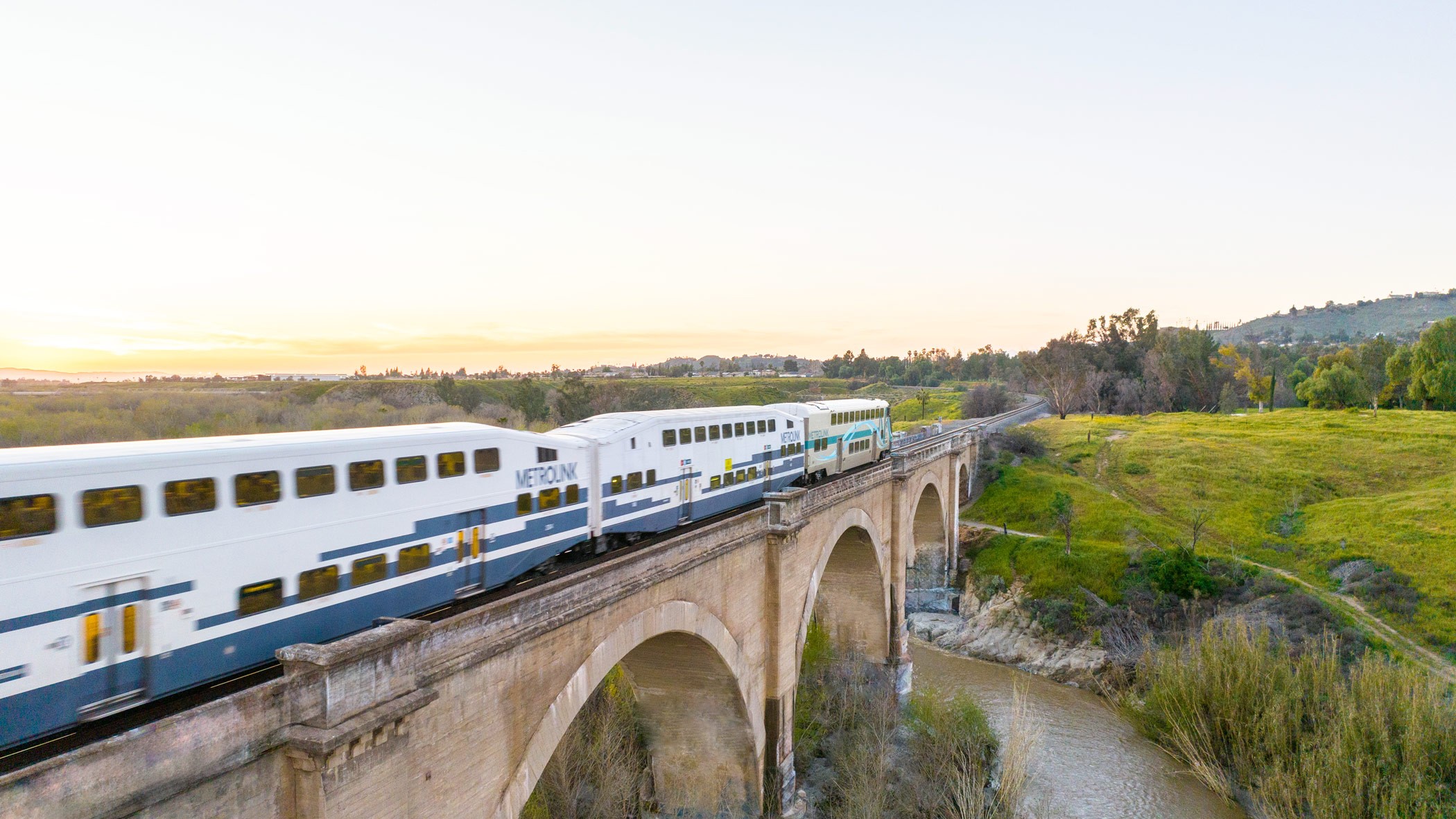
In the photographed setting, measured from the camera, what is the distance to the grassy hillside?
43.1 metres

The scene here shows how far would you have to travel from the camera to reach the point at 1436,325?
84.1 m

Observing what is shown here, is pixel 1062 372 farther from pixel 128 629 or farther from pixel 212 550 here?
pixel 128 629

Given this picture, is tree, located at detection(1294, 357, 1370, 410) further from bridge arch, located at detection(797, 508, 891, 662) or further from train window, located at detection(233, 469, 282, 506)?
train window, located at detection(233, 469, 282, 506)

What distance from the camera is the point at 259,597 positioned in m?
10.6

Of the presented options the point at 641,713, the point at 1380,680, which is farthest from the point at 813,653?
the point at 1380,680

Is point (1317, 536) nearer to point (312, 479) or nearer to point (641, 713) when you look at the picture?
point (641, 713)

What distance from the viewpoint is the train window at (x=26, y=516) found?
8141 mm

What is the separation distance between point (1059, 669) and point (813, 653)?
15571 mm

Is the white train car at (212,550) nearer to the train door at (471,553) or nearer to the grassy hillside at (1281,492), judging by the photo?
the train door at (471,553)

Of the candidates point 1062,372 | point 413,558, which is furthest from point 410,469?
point 1062,372

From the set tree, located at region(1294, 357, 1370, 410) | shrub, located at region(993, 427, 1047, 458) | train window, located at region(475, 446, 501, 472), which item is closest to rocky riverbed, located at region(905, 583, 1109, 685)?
shrub, located at region(993, 427, 1047, 458)

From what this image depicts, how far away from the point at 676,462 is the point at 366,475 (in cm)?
1048

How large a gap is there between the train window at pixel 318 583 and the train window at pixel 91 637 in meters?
2.54

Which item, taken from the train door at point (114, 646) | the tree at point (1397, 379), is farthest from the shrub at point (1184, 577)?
the tree at point (1397, 379)
